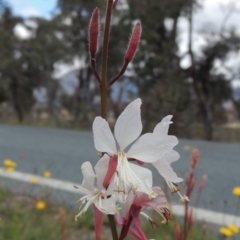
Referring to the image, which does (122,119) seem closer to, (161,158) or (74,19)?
(161,158)

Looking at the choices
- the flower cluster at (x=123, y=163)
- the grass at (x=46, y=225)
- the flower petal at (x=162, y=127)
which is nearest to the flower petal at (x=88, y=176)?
the flower cluster at (x=123, y=163)

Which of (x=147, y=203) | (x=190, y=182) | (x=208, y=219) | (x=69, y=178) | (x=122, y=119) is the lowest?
(x=69, y=178)

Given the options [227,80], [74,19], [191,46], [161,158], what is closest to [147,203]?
[161,158]

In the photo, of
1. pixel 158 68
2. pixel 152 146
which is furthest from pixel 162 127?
pixel 158 68

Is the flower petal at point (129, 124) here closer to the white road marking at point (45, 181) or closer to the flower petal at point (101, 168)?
the flower petal at point (101, 168)

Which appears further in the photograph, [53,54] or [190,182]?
[53,54]

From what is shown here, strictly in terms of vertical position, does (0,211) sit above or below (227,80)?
above

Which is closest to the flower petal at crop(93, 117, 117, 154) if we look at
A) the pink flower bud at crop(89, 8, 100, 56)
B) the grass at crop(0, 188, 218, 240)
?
the pink flower bud at crop(89, 8, 100, 56)
